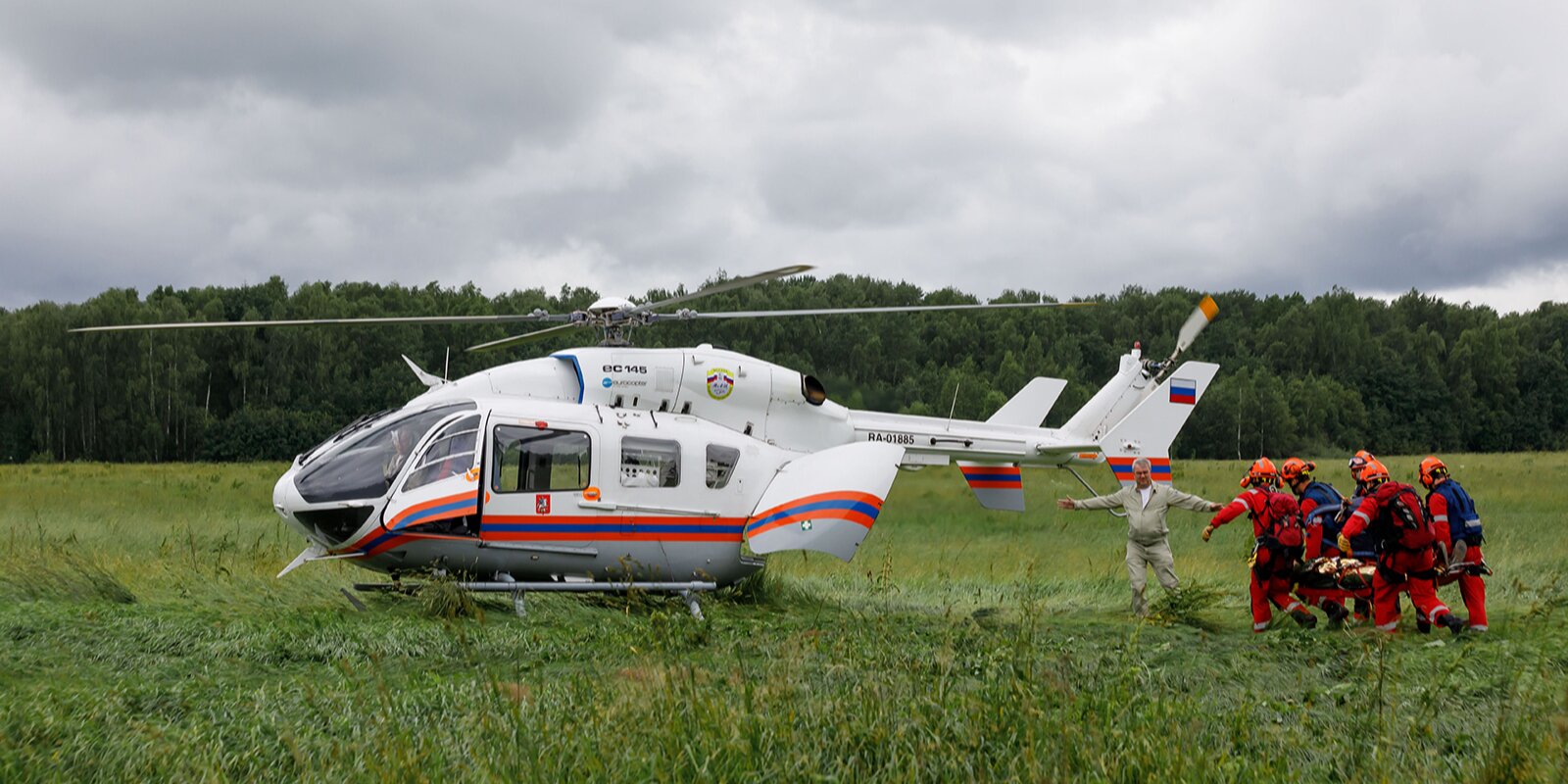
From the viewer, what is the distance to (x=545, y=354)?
38469 millimetres

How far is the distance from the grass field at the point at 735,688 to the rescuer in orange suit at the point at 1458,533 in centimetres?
36

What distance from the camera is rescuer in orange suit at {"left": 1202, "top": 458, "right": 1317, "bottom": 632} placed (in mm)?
11344

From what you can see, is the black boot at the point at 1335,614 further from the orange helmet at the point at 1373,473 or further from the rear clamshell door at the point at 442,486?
the rear clamshell door at the point at 442,486

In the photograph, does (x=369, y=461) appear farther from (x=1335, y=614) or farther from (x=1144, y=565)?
(x=1335, y=614)

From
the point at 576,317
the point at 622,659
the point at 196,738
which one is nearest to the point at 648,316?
the point at 576,317

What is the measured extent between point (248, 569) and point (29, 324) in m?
48.6

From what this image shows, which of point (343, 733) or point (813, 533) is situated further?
point (813, 533)

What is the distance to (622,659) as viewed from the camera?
26.8 ft

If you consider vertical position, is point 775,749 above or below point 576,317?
below

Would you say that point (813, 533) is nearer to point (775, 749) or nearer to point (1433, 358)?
point (775, 749)

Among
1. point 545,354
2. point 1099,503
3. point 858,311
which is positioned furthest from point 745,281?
point 545,354

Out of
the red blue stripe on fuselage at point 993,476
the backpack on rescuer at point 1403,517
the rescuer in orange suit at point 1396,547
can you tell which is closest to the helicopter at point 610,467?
the red blue stripe on fuselage at point 993,476

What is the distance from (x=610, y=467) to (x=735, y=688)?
5.47 m

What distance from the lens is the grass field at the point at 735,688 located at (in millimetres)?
5199
